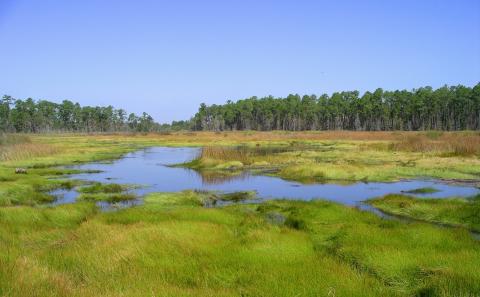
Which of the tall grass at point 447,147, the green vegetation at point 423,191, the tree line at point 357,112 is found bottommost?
the green vegetation at point 423,191

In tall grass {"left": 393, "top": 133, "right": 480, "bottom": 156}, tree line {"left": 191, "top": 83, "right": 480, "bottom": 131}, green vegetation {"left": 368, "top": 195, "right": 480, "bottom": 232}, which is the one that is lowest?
green vegetation {"left": 368, "top": 195, "right": 480, "bottom": 232}

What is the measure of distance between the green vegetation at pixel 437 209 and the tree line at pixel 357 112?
10903 cm

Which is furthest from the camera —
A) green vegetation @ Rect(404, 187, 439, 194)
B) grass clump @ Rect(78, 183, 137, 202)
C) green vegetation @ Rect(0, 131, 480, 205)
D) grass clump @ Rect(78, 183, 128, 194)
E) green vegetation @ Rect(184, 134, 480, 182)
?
green vegetation @ Rect(184, 134, 480, 182)

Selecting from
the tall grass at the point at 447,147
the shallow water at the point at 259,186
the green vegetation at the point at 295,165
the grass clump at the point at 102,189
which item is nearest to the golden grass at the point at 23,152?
the green vegetation at the point at 295,165

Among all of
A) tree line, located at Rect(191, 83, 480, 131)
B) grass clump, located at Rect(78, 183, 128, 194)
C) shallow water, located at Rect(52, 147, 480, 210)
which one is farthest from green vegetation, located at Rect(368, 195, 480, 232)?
tree line, located at Rect(191, 83, 480, 131)

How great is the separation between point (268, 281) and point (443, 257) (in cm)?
459

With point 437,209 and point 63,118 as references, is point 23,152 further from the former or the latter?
point 63,118

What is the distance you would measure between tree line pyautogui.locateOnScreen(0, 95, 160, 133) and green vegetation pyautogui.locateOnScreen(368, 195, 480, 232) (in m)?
148

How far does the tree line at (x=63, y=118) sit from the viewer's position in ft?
497

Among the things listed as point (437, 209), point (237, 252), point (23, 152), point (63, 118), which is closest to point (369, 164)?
point (437, 209)

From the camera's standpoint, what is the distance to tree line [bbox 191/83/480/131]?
123 meters

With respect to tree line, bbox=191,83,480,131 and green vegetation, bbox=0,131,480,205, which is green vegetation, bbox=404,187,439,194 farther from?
tree line, bbox=191,83,480,131

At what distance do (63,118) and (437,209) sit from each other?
174m

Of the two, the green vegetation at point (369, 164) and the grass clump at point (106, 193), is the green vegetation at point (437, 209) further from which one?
the grass clump at point (106, 193)
